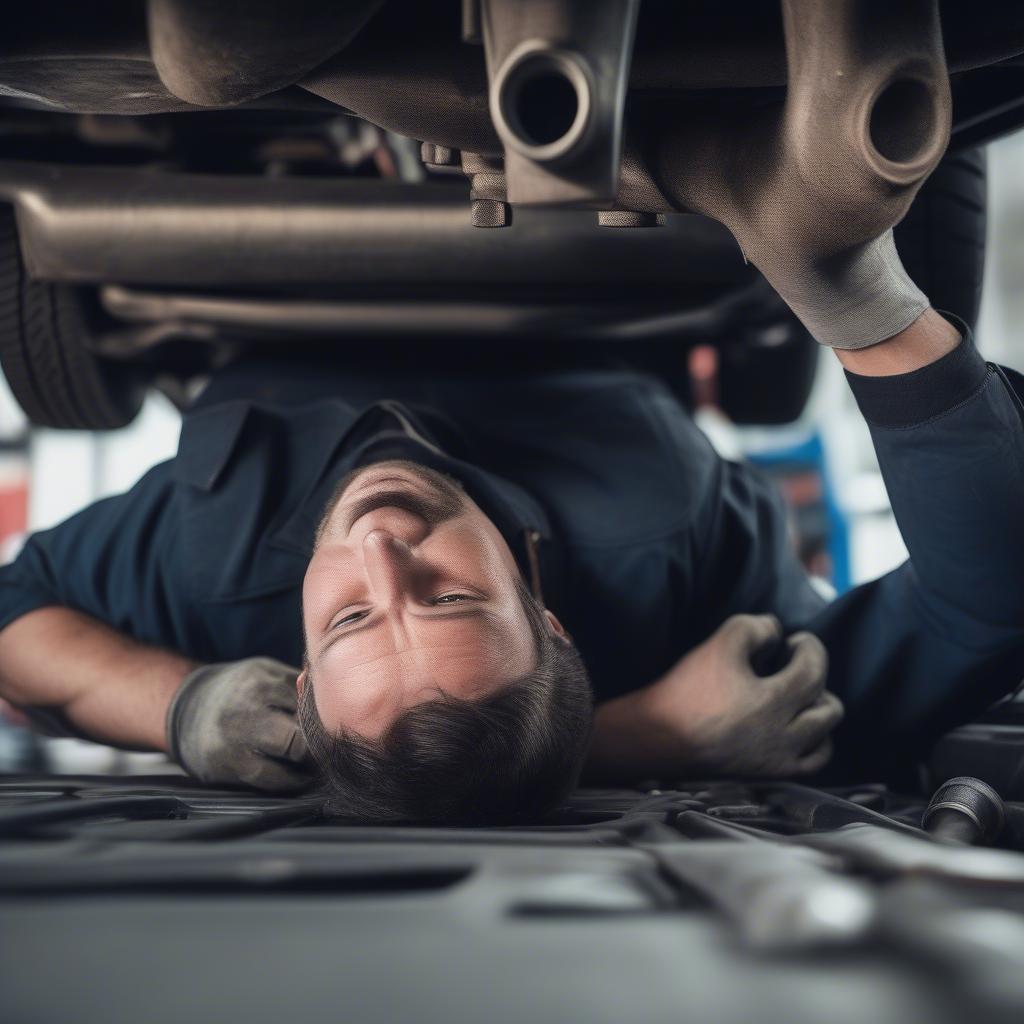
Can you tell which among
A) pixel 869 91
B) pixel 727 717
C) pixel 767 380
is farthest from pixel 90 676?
pixel 767 380

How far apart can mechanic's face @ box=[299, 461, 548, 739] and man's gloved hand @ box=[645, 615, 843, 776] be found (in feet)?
0.69

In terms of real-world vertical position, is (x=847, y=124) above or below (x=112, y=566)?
above

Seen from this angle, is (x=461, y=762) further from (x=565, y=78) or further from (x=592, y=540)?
(x=565, y=78)

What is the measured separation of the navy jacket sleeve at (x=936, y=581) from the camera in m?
0.84

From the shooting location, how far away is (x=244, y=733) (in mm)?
944

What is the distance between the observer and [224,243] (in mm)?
1077

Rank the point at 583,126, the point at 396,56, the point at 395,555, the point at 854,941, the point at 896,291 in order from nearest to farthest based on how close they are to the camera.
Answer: the point at 854,941 < the point at 583,126 < the point at 396,56 < the point at 896,291 < the point at 395,555

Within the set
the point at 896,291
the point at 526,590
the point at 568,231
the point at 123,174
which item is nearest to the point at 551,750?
the point at 526,590

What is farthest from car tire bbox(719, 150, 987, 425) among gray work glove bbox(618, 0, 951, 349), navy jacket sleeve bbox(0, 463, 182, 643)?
navy jacket sleeve bbox(0, 463, 182, 643)

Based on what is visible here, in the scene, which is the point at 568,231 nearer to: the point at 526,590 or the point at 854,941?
the point at 526,590

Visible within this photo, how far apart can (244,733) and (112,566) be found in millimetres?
394

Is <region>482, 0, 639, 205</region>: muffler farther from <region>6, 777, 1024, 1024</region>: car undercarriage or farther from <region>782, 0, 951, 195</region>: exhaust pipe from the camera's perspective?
<region>6, 777, 1024, 1024</region>: car undercarriage

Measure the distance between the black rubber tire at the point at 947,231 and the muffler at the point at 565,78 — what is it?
2.10 ft

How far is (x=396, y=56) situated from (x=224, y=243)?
0.49m
